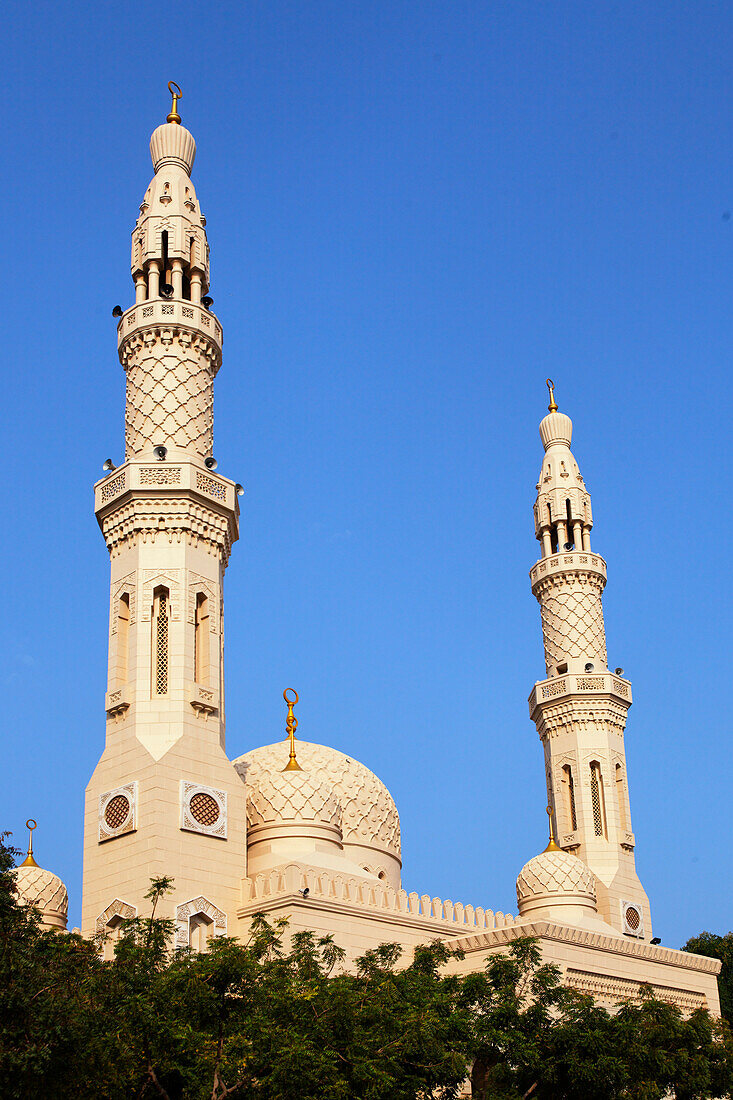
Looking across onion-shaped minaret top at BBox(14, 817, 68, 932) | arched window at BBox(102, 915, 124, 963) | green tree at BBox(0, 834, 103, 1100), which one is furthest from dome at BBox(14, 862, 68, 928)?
green tree at BBox(0, 834, 103, 1100)

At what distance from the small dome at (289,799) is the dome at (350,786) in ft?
0.94

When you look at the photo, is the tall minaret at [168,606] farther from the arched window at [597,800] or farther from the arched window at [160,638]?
the arched window at [597,800]

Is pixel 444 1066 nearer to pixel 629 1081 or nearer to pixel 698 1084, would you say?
pixel 629 1081

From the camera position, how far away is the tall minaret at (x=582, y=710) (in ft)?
115

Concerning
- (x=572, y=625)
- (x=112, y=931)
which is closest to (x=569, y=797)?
(x=572, y=625)

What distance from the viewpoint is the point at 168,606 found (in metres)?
28.0

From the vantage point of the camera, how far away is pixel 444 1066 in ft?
61.4

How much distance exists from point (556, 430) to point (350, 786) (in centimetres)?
1484

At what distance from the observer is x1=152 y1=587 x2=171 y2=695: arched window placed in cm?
2732

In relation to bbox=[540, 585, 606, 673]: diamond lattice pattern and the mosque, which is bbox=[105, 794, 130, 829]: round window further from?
bbox=[540, 585, 606, 673]: diamond lattice pattern

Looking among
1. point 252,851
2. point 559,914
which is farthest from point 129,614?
point 559,914

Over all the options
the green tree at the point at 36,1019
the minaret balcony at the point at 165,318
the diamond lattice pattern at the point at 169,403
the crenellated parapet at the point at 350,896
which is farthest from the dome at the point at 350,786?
the green tree at the point at 36,1019

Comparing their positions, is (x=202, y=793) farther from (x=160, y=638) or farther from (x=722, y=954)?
(x=722, y=954)

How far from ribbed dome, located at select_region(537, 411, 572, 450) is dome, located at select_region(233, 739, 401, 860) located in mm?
13484
